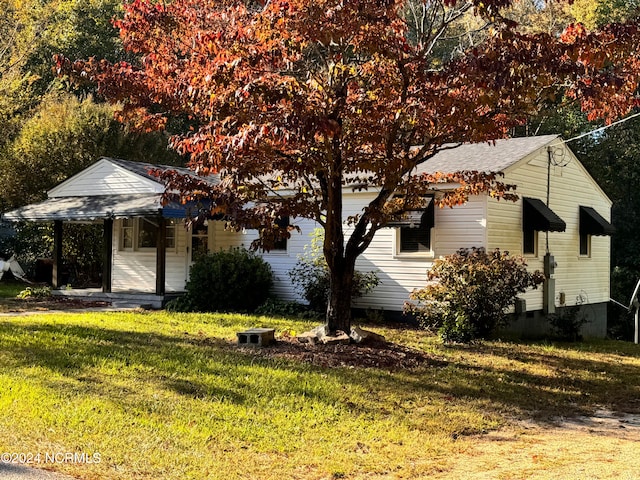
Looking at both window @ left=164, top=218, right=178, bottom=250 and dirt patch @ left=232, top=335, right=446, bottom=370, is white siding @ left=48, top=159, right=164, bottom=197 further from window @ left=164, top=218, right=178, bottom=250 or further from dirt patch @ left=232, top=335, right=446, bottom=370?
dirt patch @ left=232, top=335, right=446, bottom=370

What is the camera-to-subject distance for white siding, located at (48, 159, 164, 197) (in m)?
18.1

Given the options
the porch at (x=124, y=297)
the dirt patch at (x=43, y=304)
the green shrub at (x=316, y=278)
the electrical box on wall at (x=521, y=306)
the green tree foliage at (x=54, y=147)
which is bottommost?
the dirt patch at (x=43, y=304)

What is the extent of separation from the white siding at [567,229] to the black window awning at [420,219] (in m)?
1.19

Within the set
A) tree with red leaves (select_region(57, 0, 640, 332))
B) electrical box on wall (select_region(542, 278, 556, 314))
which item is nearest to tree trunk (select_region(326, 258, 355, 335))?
tree with red leaves (select_region(57, 0, 640, 332))

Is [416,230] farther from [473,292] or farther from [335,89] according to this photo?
[335,89]

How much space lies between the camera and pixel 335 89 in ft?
31.6

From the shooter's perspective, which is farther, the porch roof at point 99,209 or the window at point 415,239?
the porch roof at point 99,209

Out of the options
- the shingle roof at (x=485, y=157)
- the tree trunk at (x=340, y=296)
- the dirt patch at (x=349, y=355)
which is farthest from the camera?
the shingle roof at (x=485, y=157)

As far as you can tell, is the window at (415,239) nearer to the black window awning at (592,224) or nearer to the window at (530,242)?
the window at (530,242)

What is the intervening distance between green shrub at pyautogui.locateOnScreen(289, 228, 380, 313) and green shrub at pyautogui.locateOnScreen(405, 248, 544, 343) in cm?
257

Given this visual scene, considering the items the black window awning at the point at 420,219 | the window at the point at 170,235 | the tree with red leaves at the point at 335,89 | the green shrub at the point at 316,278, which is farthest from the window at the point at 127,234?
the tree with red leaves at the point at 335,89

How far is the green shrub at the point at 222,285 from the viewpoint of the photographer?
15.9m

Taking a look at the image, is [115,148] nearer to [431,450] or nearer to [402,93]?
[402,93]

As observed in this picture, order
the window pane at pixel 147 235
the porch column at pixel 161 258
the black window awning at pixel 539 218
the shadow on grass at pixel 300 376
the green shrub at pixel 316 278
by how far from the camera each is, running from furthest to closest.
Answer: the window pane at pixel 147 235
the porch column at pixel 161 258
the green shrub at pixel 316 278
the black window awning at pixel 539 218
the shadow on grass at pixel 300 376
